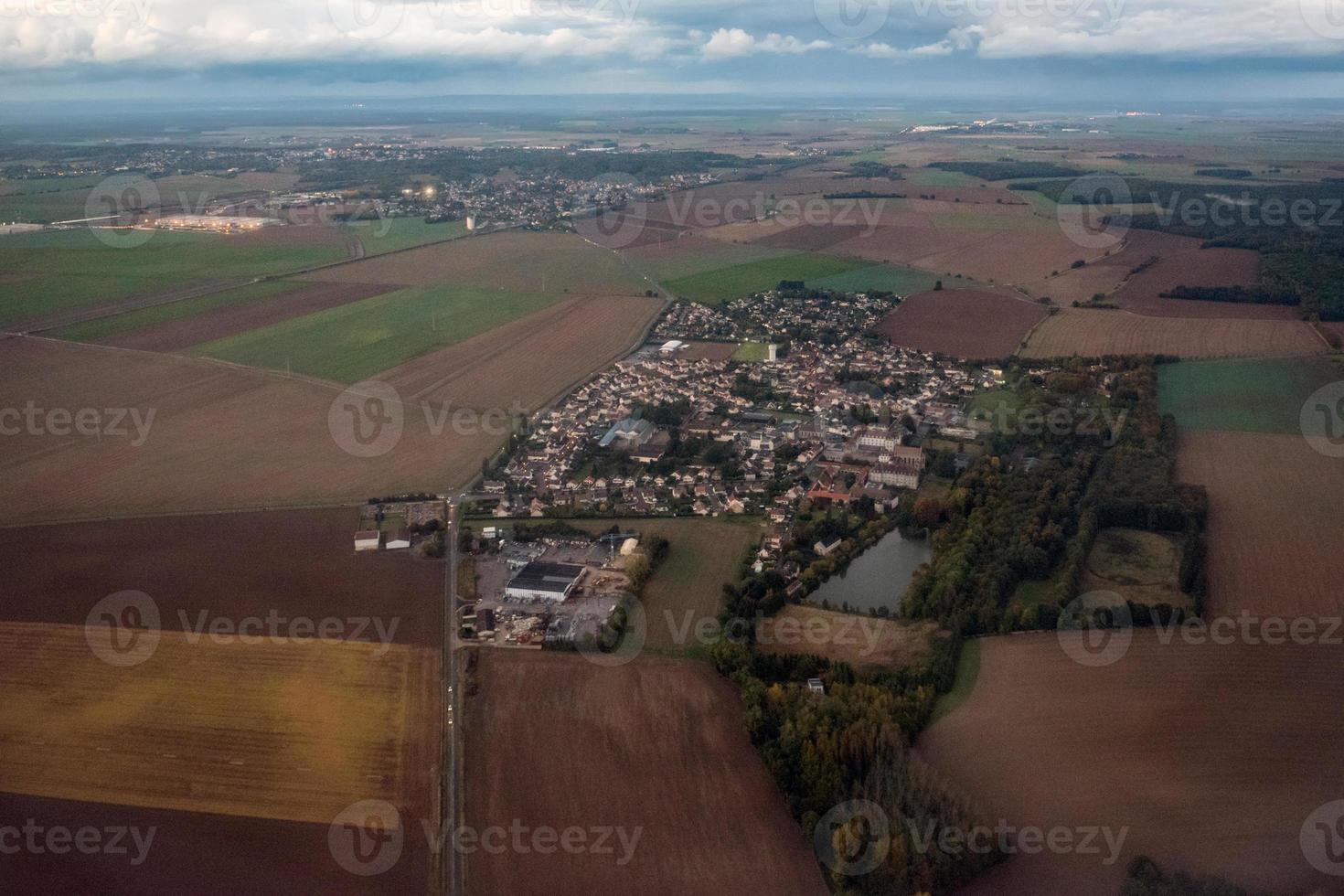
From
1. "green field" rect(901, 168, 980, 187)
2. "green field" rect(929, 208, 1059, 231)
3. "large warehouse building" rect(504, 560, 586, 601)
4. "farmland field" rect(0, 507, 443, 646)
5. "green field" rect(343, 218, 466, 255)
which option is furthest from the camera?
"green field" rect(901, 168, 980, 187)

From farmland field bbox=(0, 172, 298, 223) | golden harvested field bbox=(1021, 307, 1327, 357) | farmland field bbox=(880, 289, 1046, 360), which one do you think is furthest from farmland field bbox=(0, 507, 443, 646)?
farmland field bbox=(0, 172, 298, 223)

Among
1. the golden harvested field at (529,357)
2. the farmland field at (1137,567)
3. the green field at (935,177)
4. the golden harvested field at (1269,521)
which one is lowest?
the farmland field at (1137,567)

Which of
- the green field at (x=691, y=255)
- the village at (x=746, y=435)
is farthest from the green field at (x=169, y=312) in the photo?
the village at (x=746, y=435)

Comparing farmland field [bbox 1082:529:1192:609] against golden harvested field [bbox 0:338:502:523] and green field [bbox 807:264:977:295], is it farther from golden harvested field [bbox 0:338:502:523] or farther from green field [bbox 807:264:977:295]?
green field [bbox 807:264:977:295]

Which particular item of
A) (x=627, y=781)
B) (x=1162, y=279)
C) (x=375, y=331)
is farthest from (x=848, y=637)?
(x=1162, y=279)

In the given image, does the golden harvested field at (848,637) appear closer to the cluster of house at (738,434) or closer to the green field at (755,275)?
the cluster of house at (738,434)
